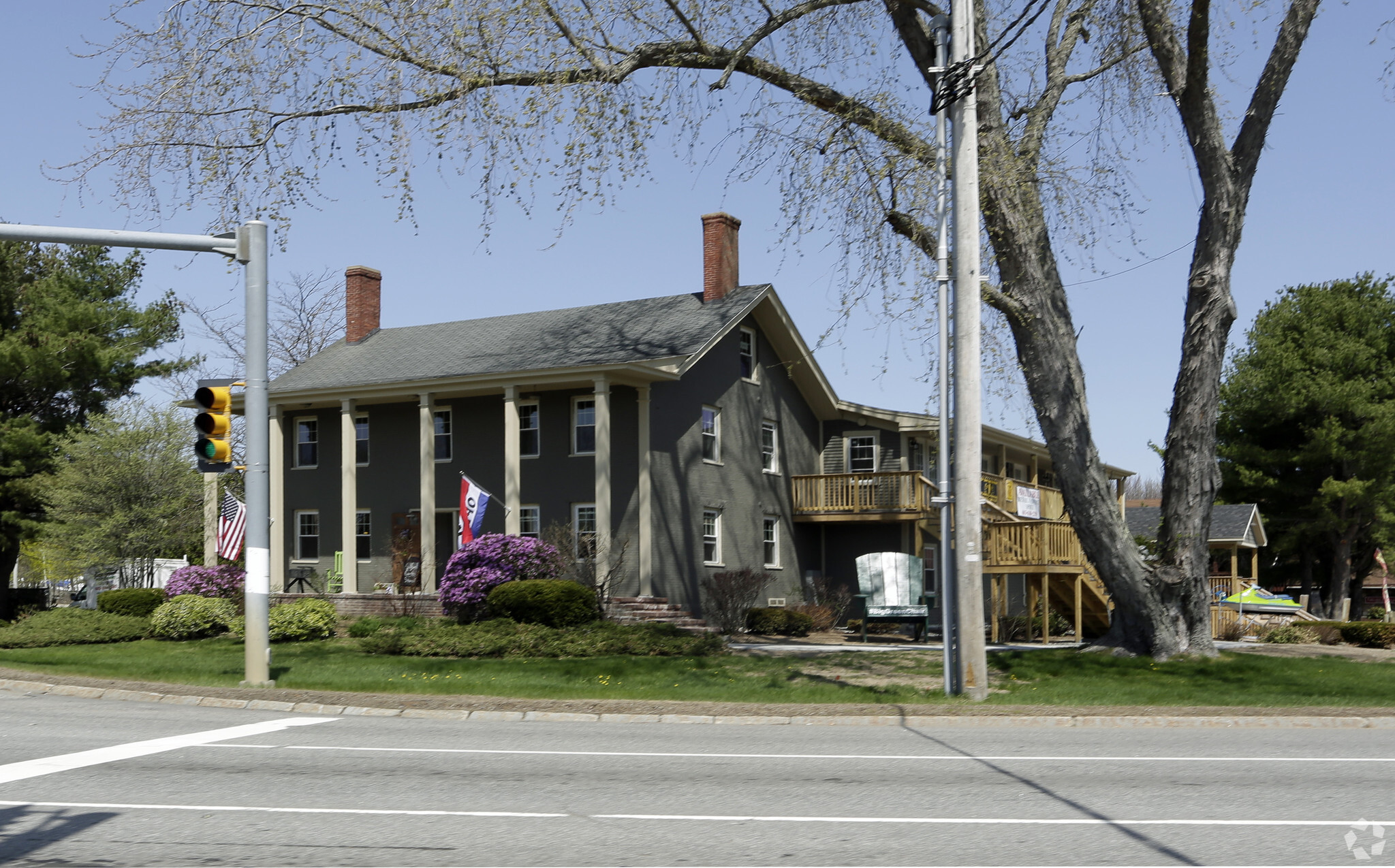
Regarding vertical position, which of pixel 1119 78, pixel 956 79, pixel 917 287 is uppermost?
pixel 1119 78

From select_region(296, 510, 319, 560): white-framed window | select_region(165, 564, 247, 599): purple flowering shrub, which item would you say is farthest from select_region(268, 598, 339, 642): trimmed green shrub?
select_region(296, 510, 319, 560): white-framed window

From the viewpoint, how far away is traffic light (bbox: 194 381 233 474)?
1407 centimetres

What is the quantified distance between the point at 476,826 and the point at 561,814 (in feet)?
1.92

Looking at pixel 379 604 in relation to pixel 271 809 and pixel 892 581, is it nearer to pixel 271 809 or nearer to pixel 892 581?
pixel 892 581

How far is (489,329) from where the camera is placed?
3403cm

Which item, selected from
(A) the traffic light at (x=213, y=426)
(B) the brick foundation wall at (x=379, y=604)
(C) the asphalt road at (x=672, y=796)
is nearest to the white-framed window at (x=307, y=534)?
(B) the brick foundation wall at (x=379, y=604)

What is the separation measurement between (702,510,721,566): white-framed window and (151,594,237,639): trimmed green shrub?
11050 millimetres

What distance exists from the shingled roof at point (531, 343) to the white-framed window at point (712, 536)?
433 centimetres

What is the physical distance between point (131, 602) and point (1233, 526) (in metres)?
33.3

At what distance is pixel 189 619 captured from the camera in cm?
2477

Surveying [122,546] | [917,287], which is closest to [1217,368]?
[917,287]

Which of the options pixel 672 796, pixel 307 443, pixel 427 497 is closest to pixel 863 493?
pixel 427 497

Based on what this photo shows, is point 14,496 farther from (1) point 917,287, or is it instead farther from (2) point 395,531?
(1) point 917,287

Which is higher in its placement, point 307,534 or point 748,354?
point 748,354
